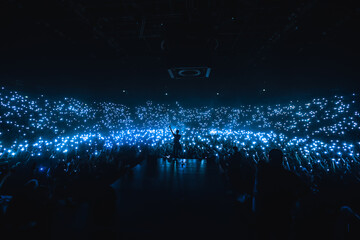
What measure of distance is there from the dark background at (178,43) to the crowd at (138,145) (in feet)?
6.45

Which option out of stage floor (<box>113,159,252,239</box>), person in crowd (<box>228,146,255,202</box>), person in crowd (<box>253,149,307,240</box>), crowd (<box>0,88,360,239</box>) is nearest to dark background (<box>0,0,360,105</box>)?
crowd (<box>0,88,360,239</box>)

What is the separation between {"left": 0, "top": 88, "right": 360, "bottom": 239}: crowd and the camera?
11.2ft

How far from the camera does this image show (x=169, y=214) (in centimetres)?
283

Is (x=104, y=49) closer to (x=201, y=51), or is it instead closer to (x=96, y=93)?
(x=201, y=51)

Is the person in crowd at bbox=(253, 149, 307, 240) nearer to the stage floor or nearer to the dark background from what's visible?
the stage floor

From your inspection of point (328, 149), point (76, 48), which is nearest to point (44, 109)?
point (76, 48)

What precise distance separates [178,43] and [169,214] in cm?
348

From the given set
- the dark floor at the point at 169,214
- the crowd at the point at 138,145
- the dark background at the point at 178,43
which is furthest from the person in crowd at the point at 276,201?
the dark background at the point at 178,43

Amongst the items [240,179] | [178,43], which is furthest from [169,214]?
[178,43]

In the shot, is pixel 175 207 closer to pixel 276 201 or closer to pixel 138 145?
pixel 276 201

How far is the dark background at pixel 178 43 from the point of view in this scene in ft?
12.4

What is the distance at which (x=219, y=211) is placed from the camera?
9.67ft

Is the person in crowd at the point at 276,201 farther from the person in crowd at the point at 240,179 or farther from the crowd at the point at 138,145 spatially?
the person in crowd at the point at 240,179

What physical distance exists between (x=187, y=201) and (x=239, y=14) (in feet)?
17.2
